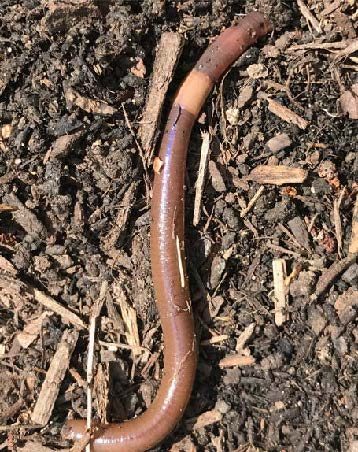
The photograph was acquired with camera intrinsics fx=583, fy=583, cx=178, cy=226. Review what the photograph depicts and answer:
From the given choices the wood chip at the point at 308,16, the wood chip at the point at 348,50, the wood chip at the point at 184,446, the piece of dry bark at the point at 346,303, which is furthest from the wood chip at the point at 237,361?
the wood chip at the point at 308,16

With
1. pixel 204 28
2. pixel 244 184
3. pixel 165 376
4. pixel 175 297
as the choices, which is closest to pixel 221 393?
pixel 165 376

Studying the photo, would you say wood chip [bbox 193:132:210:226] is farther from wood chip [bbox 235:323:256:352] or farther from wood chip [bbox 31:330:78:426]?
wood chip [bbox 31:330:78:426]

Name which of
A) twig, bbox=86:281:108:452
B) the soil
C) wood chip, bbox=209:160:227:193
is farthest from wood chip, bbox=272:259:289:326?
twig, bbox=86:281:108:452

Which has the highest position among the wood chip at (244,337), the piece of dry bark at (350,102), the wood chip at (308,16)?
the wood chip at (308,16)

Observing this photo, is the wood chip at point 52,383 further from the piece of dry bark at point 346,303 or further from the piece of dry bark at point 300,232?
the piece of dry bark at point 346,303

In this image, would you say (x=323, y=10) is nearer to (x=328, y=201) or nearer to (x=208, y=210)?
(x=328, y=201)
